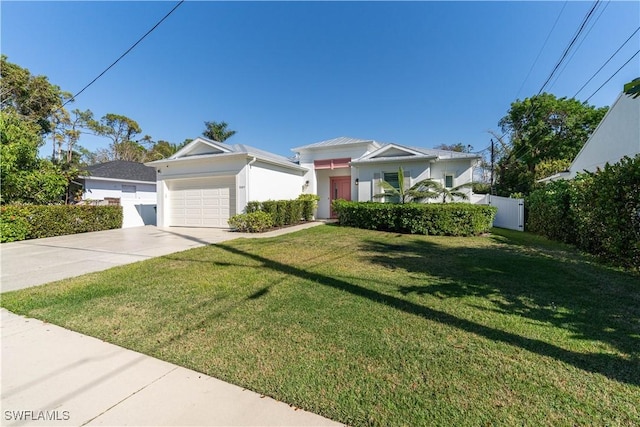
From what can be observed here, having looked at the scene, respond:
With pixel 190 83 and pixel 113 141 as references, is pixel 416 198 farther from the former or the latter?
pixel 113 141

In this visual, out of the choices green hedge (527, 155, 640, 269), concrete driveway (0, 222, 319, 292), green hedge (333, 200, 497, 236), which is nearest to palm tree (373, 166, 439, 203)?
green hedge (333, 200, 497, 236)

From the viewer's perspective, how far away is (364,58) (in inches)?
649

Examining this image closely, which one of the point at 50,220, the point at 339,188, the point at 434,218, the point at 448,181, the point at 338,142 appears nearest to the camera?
the point at 434,218

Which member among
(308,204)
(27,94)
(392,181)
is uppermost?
(27,94)

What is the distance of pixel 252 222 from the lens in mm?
12266

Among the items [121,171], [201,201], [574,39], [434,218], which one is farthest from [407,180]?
[121,171]

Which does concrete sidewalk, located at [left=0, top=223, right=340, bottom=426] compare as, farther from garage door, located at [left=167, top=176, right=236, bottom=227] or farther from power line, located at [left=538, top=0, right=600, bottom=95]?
power line, located at [left=538, top=0, right=600, bottom=95]

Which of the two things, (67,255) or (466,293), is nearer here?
(466,293)

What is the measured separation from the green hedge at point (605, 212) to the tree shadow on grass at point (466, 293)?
69.0 inches

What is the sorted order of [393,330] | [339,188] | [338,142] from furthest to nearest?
[339,188] → [338,142] → [393,330]

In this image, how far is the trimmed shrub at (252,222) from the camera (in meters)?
12.3

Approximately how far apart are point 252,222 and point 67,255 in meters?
6.06

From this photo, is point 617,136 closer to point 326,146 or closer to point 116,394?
point 326,146

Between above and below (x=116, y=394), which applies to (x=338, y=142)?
above
